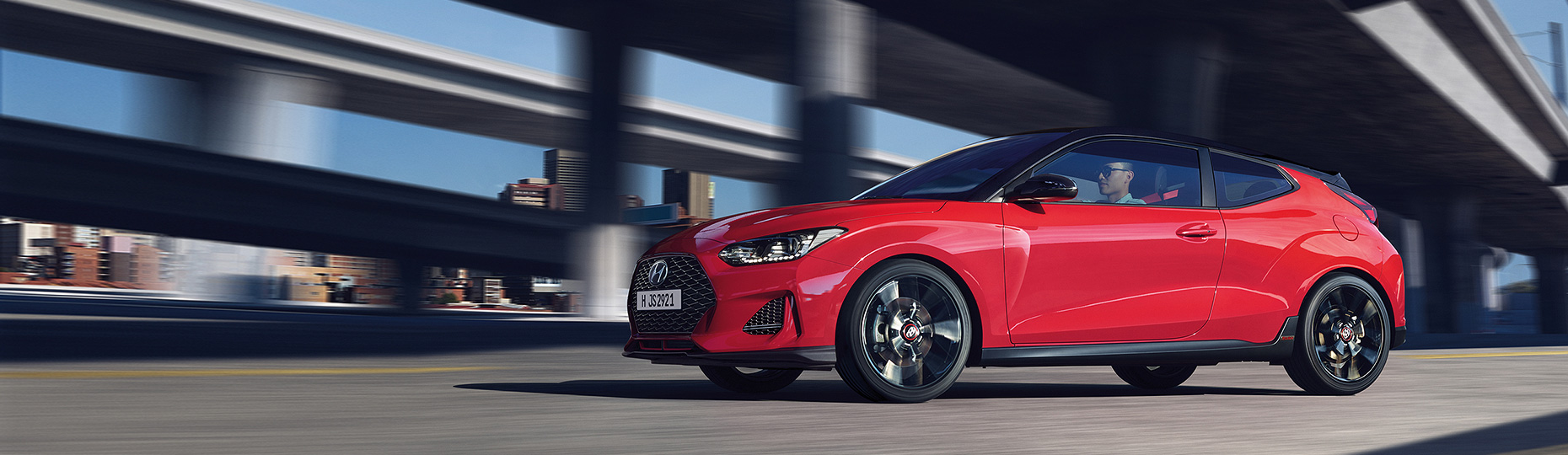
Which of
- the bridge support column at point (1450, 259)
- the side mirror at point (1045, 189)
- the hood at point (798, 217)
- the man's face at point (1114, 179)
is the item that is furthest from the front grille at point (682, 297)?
the bridge support column at point (1450, 259)

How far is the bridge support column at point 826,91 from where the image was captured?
2053cm

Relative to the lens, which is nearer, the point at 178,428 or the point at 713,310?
the point at 178,428

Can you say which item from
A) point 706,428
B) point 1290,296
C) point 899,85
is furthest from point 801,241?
point 899,85

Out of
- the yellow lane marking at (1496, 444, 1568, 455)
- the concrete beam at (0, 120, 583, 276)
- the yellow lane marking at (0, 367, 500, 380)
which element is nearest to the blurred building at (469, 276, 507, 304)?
the concrete beam at (0, 120, 583, 276)

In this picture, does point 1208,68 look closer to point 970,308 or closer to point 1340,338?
point 1340,338

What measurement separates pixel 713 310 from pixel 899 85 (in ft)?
112

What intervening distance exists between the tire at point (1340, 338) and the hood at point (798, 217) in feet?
7.80

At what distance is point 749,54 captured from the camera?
33.1 meters

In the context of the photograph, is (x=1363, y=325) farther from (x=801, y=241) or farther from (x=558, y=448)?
(x=558, y=448)

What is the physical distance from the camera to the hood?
5496mm

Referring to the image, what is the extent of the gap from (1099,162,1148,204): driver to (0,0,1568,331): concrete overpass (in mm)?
13991

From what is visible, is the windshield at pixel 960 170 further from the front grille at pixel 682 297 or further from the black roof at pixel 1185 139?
the front grille at pixel 682 297

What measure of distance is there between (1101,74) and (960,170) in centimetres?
1947

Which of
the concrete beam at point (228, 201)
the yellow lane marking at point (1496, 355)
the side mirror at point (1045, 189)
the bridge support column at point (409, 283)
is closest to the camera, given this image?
the side mirror at point (1045, 189)
